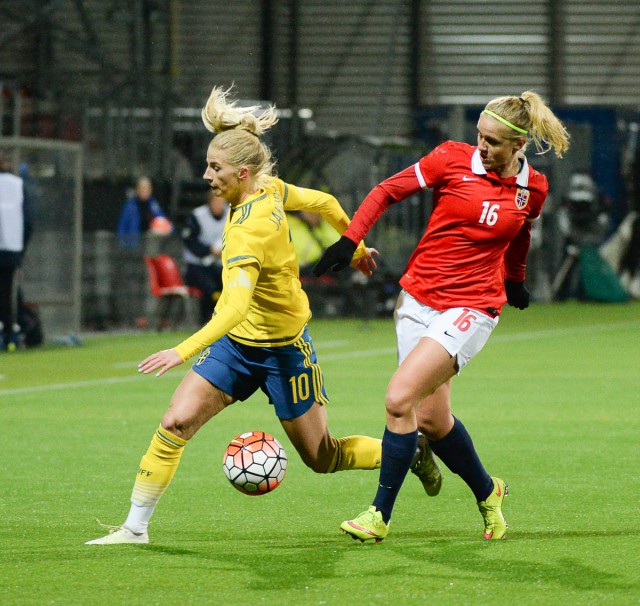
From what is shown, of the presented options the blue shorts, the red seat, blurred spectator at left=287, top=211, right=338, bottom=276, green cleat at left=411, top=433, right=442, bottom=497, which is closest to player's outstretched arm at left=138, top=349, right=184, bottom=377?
the blue shorts

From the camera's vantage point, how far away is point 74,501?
7230 millimetres

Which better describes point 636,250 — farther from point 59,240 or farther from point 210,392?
point 210,392

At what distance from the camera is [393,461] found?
5902mm

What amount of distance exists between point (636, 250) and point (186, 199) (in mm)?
8596

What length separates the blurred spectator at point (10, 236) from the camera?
598 inches

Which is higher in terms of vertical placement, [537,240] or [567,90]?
[567,90]

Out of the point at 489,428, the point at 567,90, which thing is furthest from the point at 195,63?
the point at 489,428

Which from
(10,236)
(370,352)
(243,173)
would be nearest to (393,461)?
(243,173)

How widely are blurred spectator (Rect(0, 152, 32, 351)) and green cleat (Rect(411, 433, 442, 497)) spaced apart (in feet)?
31.3

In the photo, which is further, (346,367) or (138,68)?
(138,68)

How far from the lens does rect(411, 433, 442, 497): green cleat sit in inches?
254

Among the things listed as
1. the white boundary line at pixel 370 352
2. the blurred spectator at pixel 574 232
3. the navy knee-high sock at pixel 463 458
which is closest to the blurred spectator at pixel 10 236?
the white boundary line at pixel 370 352

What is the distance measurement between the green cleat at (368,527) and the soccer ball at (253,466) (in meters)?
0.45

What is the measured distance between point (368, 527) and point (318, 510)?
3.41 feet
